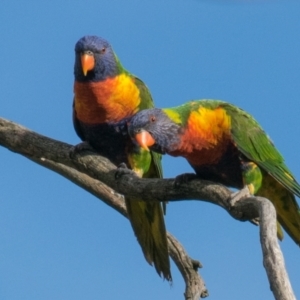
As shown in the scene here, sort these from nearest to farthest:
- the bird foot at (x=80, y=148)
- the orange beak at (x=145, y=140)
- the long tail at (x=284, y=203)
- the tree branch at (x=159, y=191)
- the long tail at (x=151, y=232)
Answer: the tree branch at (x=159, y=191)
the orange beak at (x=145, y=140)
the long tail at (x=284, y=203)
the bird foot at (x=80, y=148)
the long tail at (x=151, y=232)

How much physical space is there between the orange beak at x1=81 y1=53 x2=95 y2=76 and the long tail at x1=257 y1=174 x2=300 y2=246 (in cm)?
184

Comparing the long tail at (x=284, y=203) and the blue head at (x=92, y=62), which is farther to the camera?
the blue head at (x=92, y=62)

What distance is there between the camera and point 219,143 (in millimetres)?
5234

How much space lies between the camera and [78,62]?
6234 millimetres

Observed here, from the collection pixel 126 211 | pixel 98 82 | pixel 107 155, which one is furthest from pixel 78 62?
pixel 126 211

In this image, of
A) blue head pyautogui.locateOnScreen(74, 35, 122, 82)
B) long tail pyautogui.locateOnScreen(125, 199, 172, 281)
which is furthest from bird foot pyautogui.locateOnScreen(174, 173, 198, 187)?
blue head pyautogui.locateOnScreen(74, 35, 122, 82)

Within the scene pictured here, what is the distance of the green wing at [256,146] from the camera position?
17.1 ft

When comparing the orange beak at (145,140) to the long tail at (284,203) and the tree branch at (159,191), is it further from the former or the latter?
the long tail at (284,203)

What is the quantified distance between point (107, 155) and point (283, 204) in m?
1.70

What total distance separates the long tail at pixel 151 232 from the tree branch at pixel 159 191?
0.09m

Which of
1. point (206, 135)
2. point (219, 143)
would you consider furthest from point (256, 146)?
point (206, 135)

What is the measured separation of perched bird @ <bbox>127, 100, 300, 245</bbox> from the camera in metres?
5.11

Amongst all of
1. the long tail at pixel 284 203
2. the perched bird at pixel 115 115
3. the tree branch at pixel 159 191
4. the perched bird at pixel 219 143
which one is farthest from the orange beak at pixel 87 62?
the long tail at pixel 284 203

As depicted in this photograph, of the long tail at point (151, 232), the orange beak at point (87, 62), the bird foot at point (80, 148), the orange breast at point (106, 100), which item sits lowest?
the long tail at point (151, 232)
